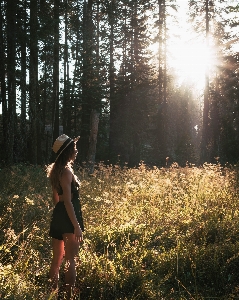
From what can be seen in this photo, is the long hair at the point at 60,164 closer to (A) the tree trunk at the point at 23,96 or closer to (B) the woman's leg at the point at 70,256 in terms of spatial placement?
(B) the woman's leg at the point at 70,256

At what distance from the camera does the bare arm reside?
380 centimetres

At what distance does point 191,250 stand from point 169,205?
2690 mm

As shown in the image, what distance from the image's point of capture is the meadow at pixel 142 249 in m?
4.17

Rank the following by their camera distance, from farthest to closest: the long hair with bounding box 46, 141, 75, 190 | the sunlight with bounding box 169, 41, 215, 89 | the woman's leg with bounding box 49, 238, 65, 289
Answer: the sunlight with bounding box 169, 41, 215, 89 → the woman's leg with bounding box 49, 238, 65, 289 → the long hair with bounding box 46, 141, 75, 190

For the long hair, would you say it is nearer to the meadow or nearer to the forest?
the meadow

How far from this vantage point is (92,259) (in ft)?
15.0

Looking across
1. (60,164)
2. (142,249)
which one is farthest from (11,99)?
(60,164)

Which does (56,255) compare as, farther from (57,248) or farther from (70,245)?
(70,245)

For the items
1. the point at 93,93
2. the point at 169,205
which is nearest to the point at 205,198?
the point at 169,205

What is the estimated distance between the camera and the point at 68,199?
3.83 meters

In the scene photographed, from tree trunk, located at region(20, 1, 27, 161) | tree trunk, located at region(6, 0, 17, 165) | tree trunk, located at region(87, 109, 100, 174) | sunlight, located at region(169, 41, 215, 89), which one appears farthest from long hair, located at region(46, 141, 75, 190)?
sunlight, located at region(169, 41, 215, 89)

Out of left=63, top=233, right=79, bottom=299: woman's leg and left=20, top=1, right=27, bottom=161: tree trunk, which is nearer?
left=63, top=233, right=79, bottom=299: woman's leg

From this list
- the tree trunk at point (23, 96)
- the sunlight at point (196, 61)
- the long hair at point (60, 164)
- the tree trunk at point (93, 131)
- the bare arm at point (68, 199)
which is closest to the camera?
the bare arm at point (68, 199)

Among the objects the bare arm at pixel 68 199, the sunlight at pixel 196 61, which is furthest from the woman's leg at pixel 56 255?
the sunlight at pixel 196 61
